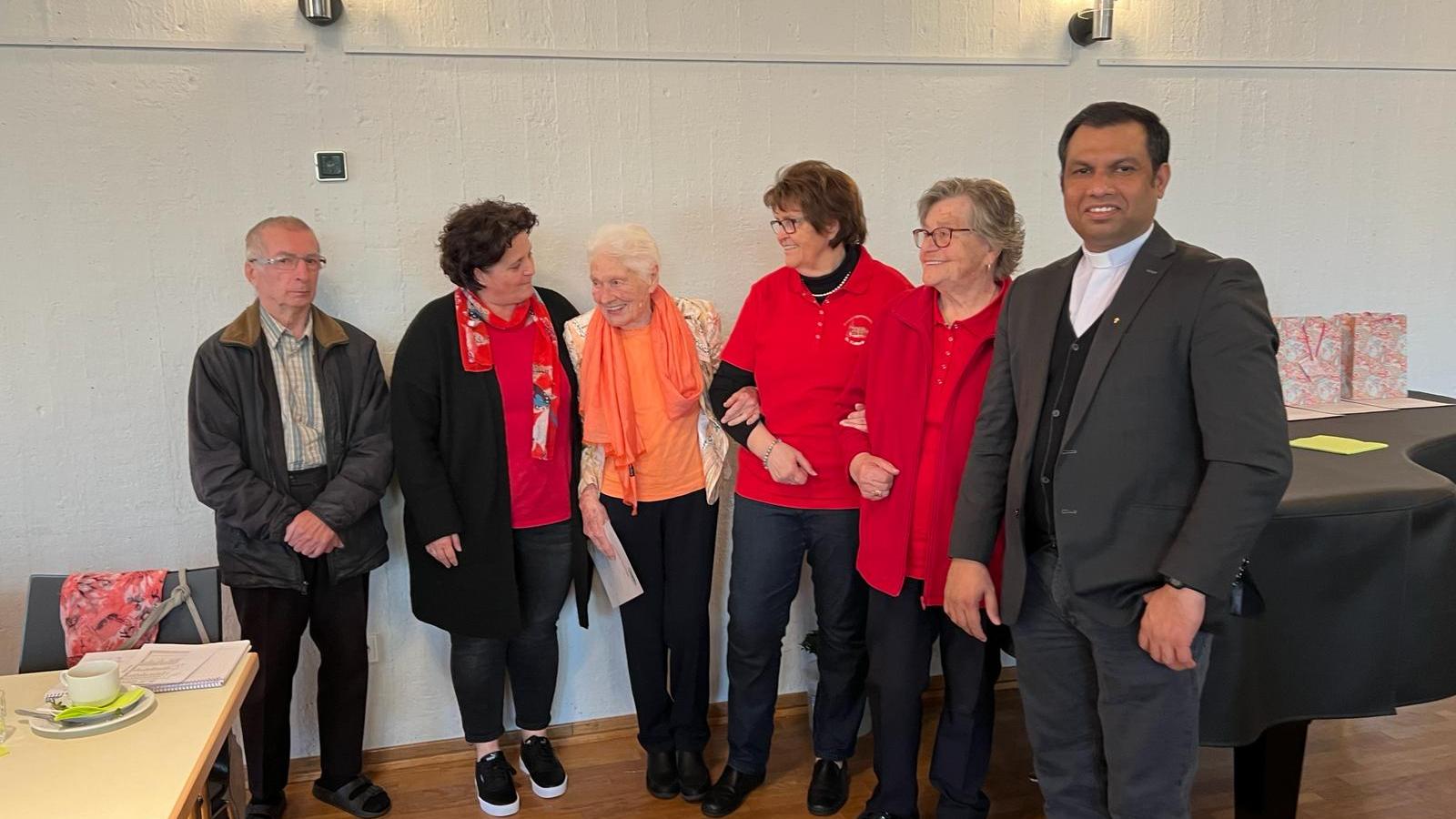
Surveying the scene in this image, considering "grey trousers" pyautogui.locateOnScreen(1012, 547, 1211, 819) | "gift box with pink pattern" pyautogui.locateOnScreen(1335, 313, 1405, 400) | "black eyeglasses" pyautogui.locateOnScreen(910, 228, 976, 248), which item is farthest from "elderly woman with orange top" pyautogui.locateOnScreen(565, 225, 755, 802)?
"gift box with pink pattern" pyautogui.locateOnScreen(1335, 313, 1405, 400)

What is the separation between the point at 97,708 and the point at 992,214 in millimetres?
1884

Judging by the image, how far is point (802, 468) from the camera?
2.44 metres

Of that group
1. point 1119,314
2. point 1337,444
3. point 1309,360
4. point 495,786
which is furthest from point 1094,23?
point 495,786

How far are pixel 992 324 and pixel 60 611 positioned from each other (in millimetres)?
1980

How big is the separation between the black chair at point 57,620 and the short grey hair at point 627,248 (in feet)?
3.75

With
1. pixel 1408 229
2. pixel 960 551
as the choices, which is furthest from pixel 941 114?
pixel 1408 229

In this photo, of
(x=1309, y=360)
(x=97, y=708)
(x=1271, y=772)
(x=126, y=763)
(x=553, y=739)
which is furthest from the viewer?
(x=1309, y=360)

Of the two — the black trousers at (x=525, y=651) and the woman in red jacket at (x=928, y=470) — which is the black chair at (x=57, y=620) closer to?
the black trousers at (x=525, y=651)

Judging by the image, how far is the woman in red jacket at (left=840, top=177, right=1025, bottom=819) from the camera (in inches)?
84.5

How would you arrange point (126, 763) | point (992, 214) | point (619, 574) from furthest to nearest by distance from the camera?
point (619, 574) < point (992, 214) < point (126, 763)

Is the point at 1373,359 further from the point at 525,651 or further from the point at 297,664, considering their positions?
A: the point at 297,664

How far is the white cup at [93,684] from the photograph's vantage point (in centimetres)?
162

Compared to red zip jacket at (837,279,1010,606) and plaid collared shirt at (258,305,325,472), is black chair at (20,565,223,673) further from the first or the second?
red zip jacket at (837,279,1010,606)

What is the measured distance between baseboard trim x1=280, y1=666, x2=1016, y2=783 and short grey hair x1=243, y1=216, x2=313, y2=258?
1466mm
